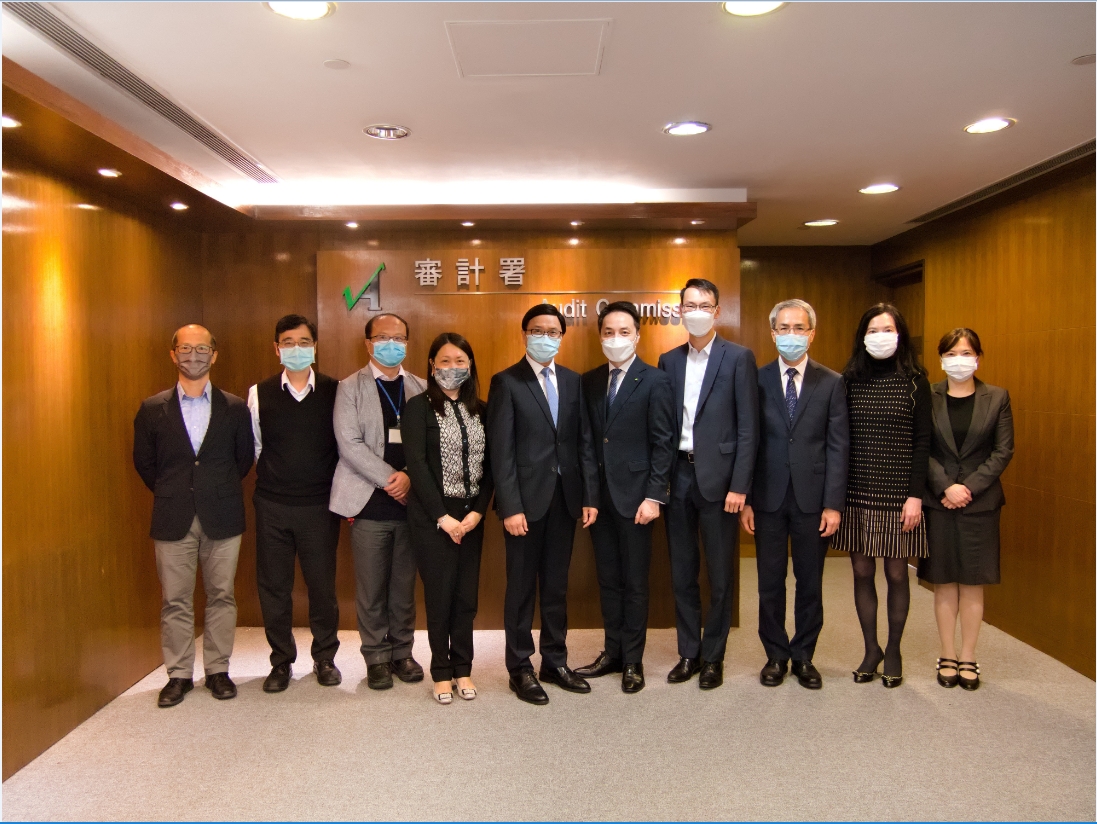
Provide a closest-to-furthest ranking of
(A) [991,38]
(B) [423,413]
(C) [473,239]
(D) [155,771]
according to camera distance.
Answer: (A) [991,38] < (D) [155,771] < (B) [423,413] < (C) [473,239]

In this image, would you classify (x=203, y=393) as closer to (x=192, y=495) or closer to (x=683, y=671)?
(x=192, y=495)

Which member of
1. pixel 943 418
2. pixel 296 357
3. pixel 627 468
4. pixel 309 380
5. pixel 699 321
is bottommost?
pixel 627 468

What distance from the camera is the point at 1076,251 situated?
14.9 feet

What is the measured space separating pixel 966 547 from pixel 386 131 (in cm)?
349

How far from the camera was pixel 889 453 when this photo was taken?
13.1 ft

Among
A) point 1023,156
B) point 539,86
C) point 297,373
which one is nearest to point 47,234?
point 297,373

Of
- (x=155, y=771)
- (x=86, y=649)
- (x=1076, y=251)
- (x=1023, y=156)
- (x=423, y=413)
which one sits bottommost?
(x=155, y=771)

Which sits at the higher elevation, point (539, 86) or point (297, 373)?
point (539, 86)

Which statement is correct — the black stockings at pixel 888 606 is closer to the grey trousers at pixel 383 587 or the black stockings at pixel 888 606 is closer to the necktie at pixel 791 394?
the necktie at pixel 791 394

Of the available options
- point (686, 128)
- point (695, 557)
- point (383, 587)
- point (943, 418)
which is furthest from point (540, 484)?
point (943, 418)

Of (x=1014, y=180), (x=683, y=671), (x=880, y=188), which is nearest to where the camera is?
(x=683, y=671)

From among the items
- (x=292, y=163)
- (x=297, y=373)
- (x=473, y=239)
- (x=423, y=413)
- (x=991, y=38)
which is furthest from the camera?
(x=473, y=239)

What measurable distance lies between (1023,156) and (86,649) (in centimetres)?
531

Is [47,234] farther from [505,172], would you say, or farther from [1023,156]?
[1023,156]
